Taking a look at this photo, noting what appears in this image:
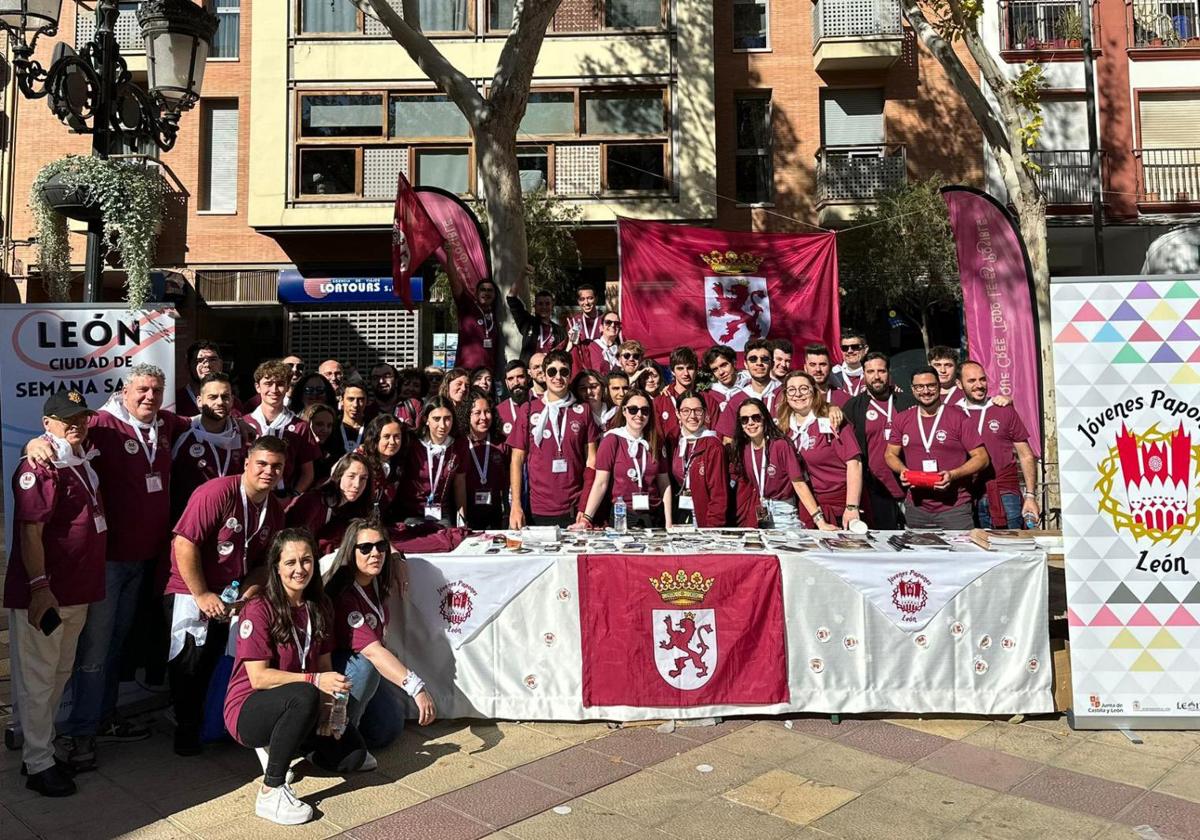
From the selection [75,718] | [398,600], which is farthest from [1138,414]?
[75,718]

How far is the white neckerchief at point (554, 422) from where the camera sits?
22.2ft

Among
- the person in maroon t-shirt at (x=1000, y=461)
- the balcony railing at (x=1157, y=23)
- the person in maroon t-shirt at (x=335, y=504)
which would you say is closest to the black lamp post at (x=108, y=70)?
the person in maroon t-shirt at (x=335, y=504)

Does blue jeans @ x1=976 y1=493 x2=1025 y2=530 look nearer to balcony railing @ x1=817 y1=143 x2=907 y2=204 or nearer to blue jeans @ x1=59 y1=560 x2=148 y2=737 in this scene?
blue jeans @ x1=59 y1=560 x2=148 y2=737

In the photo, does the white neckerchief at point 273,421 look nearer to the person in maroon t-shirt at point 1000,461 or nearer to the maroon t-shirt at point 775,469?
the maroon t-shirt at point 775,469

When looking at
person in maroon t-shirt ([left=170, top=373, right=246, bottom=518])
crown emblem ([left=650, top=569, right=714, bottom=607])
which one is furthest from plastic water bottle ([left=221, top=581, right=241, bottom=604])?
crown emblem ([left=650, top=569, right=714, bottom=607])

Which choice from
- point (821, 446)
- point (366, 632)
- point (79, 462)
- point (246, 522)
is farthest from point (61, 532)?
point (821, 446)

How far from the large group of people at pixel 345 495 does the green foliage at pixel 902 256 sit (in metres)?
9.53

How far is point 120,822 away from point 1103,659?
4.99 metres

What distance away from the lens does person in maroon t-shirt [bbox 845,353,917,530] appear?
6.99 m

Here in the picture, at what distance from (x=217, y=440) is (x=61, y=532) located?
1077mm

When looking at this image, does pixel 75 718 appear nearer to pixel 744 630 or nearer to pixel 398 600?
pixel 398 600

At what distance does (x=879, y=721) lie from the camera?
202 inches

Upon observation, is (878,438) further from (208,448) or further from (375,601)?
(208,448)

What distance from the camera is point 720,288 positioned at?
9.77 metres
